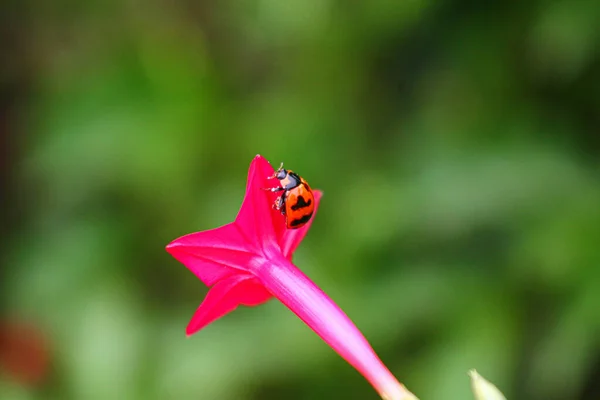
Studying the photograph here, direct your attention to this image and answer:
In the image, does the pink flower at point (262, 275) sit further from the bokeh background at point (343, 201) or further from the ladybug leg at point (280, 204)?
the bokeh background at point (343, 201)

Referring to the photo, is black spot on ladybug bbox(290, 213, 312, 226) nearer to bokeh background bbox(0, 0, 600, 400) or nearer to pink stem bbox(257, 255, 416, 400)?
pink stem bbox(257, 255, 416, 400)

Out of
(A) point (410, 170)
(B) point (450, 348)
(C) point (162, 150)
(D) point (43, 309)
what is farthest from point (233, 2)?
(B) point (450, 348)

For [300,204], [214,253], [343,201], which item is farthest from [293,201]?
[343,201]

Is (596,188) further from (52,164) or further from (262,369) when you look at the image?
(52,164)

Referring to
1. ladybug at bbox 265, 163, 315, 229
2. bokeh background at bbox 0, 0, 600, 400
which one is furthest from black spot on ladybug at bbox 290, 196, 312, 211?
bokeh background at bbox 0, 0, 600, 400

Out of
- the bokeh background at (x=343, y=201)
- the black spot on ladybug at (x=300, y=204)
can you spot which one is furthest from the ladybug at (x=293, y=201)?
the bokeh background at (x=343, y=201)

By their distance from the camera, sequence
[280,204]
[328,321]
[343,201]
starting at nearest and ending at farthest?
[328,321] < [280,204] < [343,201]

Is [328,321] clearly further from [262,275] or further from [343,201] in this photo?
[343,201]

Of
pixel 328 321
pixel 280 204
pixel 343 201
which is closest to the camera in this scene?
pixel 328 321
